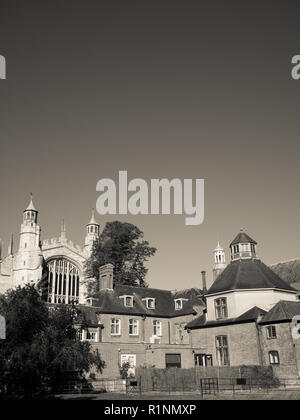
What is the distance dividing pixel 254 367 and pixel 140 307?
16371 millimetres

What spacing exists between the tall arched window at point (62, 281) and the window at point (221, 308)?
1436 inches

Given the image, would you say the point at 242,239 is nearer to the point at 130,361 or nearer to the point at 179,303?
the point at 179,303

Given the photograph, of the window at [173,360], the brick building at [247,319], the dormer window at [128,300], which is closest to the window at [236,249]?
the brick building at [247,319]

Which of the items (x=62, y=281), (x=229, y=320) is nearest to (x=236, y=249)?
(x=229, y=320)

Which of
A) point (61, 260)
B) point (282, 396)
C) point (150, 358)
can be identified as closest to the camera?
point (282, 396)

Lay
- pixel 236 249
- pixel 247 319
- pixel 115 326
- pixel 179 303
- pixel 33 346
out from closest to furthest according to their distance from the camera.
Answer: pixel 33 346 < pixel 247 319 < pixel 115 326 < pixel 236 249 < pixel 179 303

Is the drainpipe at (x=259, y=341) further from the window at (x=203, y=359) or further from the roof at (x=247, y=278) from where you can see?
the window at (x=203, y=359)

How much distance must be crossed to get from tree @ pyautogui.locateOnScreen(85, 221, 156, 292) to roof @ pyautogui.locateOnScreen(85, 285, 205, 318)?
936cm

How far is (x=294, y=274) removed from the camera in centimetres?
4619

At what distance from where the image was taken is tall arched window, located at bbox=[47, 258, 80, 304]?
69812mm

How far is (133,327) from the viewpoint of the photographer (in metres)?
42.1

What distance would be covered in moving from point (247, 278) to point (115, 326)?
43.8ft
